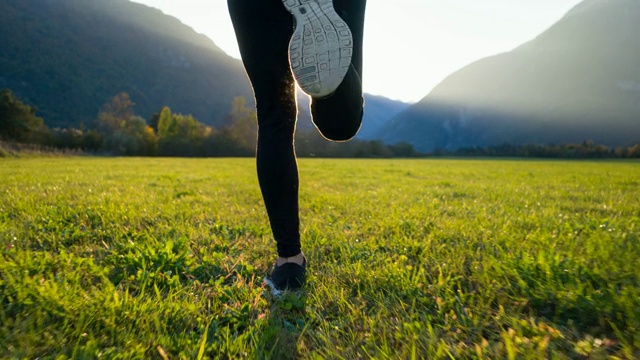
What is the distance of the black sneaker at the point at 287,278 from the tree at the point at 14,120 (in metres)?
61.8

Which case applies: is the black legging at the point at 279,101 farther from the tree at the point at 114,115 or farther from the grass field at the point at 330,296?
the tree at the point at 114,115

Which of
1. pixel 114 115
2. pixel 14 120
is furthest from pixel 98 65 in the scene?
pixel 14 120

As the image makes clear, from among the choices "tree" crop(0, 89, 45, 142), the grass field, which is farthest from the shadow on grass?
"tree" crop(0, 89, 45, 142)

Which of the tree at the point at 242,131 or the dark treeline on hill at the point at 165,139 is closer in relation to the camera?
the dark treeline on hill at the point at 165,139

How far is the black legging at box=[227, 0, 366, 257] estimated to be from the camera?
1638mm

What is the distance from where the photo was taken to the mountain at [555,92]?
425ft

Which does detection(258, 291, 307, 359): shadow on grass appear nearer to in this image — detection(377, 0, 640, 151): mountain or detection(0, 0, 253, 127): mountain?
detection(0, 0, 253, 127): mountain

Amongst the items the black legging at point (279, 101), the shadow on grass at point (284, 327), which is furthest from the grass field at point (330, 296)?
the black legging at point (279, 101)

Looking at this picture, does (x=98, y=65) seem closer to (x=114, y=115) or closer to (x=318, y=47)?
(x=114, y=115)

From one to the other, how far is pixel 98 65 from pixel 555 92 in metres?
176

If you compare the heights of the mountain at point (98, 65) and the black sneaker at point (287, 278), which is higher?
the mountain at point (98, 65)

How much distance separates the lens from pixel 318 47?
1.41 meters

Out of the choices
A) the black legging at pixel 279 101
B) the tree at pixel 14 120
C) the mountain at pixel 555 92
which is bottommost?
the black legging at pixel 279 101

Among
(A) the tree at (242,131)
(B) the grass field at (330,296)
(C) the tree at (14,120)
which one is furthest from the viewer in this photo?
(A) the tree at (242,131)
